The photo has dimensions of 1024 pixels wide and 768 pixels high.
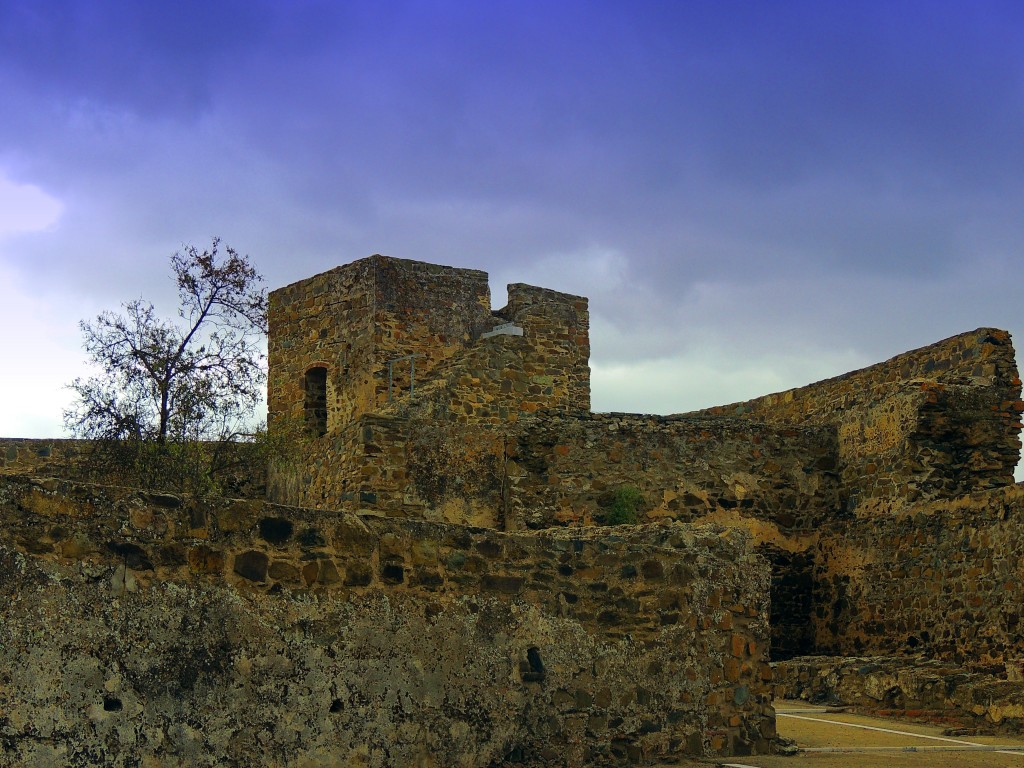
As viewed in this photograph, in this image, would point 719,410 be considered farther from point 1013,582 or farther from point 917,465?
point 1013,582

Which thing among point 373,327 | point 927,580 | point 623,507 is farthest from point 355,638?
point 373,327

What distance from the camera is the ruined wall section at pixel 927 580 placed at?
12.5 metres

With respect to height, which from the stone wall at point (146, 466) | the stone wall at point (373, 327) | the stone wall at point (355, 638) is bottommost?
the stone wall at point (355, 638)

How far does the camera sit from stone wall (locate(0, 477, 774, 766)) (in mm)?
5910

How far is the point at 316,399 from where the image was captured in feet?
63.9

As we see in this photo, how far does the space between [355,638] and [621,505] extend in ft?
26.2

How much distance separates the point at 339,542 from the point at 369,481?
22.4 ft

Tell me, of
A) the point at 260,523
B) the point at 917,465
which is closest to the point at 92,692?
the point at 260,523

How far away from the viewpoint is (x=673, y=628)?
8.33 meters

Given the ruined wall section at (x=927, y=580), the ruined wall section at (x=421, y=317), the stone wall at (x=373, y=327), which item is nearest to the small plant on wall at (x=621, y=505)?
the ruined wall section at (x=927, y=580)

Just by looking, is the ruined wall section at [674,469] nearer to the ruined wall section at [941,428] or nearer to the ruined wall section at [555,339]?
the ruined wall section at [941,428]

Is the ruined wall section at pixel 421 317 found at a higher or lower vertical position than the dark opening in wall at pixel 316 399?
higher

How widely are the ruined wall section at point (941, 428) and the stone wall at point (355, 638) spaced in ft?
22.3

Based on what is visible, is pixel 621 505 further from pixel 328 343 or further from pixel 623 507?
pixel 328 343
